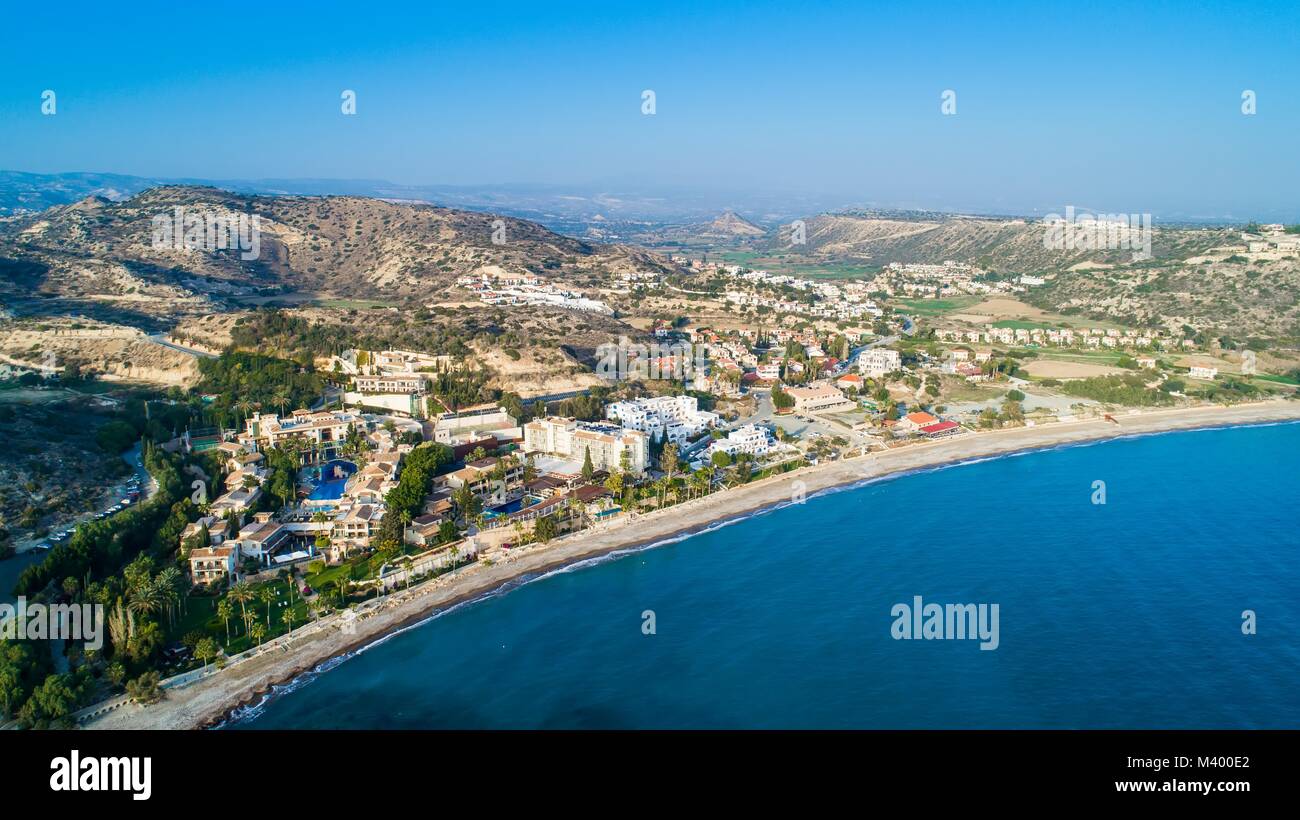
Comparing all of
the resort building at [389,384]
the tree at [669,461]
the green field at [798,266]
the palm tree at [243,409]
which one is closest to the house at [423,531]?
the tree at [669,461]

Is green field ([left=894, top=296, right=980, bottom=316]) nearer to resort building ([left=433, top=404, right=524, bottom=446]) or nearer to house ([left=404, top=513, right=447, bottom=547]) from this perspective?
resort building ([left=433, top=404, right=524, bottom=446])

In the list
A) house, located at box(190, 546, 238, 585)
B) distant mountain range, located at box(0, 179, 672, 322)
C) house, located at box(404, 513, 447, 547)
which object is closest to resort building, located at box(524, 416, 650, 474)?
house, located at box(404, 513, 447, 547)

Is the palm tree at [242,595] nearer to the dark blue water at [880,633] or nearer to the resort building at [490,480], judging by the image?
the dark blue water at [880,633]

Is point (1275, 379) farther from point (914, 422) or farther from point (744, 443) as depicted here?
point (744, 443)

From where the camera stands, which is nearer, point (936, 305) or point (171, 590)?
point (171, 590)

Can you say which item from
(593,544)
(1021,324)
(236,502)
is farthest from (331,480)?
(1021,324)
